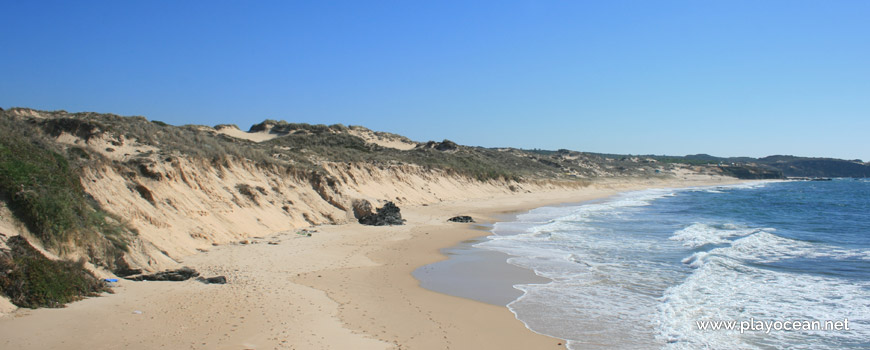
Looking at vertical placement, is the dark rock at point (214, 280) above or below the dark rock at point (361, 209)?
below

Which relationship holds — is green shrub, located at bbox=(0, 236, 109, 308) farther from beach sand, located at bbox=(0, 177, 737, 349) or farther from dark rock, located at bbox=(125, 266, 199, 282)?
dark rock, located at bbox=(125, 266, 199, 282)

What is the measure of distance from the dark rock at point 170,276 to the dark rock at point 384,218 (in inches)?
444

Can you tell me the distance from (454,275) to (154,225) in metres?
7.73

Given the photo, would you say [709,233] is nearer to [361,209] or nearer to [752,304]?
[752,304]

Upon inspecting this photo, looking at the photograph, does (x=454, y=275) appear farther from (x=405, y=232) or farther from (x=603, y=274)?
(x=405, y=232)

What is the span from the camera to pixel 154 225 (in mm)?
13273

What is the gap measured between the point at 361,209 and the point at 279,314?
14.2 m

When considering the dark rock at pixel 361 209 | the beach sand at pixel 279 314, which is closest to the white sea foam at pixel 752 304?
the beach sand at pixel 279 314

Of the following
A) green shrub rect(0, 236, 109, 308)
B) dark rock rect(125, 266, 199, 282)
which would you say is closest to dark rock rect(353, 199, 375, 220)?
dark rock rect(125, 266, 199, 282)

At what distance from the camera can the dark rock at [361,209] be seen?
22.7m

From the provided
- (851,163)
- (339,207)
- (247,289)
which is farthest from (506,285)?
(851,163)

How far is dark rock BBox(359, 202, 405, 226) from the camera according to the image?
2183cm

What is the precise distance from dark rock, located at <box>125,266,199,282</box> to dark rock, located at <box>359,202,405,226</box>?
11.3m

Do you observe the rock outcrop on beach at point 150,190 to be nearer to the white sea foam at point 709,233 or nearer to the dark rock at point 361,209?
the dark rock at point 361,209
